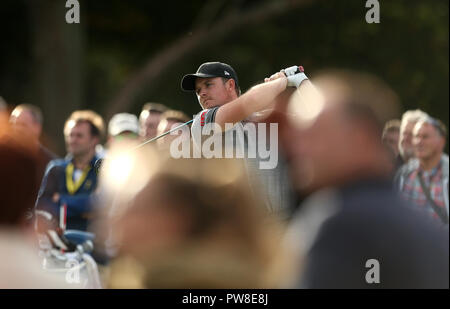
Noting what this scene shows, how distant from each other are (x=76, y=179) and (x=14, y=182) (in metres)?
2.14

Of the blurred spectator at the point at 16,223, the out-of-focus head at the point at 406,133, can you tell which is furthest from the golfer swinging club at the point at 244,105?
the out-of-focus head at the point at 406,133

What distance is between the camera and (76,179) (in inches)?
253

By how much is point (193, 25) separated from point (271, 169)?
457 inches

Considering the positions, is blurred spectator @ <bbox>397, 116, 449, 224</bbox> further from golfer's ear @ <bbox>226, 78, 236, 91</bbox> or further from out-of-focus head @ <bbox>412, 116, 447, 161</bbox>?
golfer's ear @ <bbox>226, 78, 236, 91</bbox>

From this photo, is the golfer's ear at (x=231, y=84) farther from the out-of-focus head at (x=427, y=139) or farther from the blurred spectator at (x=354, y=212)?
the out-of-focus head at (x=427, y=139)

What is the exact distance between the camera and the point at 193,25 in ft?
50.1

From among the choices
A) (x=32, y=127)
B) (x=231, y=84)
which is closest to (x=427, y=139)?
(x=32, y=127)

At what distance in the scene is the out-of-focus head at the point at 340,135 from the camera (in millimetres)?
2734

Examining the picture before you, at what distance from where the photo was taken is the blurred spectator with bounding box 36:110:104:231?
6.27 m

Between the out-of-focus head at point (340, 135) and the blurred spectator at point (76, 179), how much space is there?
3.40 metres

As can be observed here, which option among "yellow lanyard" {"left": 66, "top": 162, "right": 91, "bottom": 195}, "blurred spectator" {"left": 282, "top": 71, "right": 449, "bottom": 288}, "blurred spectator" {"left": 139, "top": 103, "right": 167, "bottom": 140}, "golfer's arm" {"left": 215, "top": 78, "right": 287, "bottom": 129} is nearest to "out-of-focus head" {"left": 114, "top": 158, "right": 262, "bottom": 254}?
"blurred spectator" {"left": 282, "top": 71, "right": 449, "bottom": 288}

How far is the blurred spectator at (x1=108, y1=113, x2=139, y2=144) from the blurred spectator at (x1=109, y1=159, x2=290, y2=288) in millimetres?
4332

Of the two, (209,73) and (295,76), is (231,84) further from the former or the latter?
(295,76)
